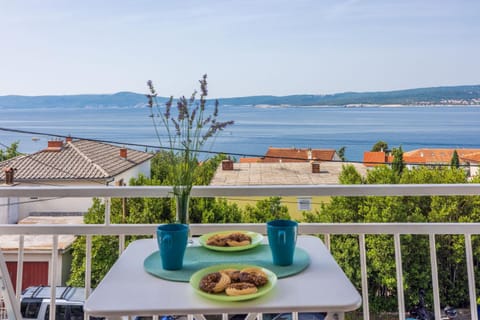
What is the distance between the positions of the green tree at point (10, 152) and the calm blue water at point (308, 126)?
68 millimetres

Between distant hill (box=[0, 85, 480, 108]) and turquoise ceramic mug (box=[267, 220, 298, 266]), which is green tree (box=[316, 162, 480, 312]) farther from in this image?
turquoise ceramic mug (box=[267, 220, 298, 266])

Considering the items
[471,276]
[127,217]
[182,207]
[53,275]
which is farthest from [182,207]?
[127,217]

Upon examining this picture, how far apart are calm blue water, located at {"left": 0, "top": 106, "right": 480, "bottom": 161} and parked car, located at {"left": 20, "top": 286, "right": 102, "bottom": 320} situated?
1142 millimetres

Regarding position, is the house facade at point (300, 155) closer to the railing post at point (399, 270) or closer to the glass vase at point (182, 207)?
the railing post at point (399, 270)

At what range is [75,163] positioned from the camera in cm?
318

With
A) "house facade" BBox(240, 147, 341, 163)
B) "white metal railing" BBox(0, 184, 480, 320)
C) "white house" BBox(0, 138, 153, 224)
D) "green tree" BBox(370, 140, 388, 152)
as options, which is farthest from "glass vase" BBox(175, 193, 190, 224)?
"green tree" BBox(370, 140, 388, 152)

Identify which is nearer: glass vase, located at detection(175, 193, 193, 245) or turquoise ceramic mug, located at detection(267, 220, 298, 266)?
turquoise ceramic mug, located at detection(267, 220, 298, 266)

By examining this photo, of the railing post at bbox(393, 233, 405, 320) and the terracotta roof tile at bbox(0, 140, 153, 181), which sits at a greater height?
the terracotta roof tile at bbox(0, 140, 153, 181)

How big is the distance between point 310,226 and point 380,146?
6.66 ft

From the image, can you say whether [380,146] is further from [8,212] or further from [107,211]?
[8,212]

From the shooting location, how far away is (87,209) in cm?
375

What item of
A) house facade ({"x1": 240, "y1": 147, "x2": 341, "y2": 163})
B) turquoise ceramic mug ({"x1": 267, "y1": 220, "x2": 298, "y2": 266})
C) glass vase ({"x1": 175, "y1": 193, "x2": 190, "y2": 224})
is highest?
house facade ({"x1": 240, "y1": 147, "x2": 341, "y2": 163})

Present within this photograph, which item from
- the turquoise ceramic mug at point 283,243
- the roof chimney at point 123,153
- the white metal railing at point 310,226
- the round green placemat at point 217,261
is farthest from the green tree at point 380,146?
the turquoise ceramic mug at point 283,243

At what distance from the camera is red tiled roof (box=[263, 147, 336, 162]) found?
10.5ft
